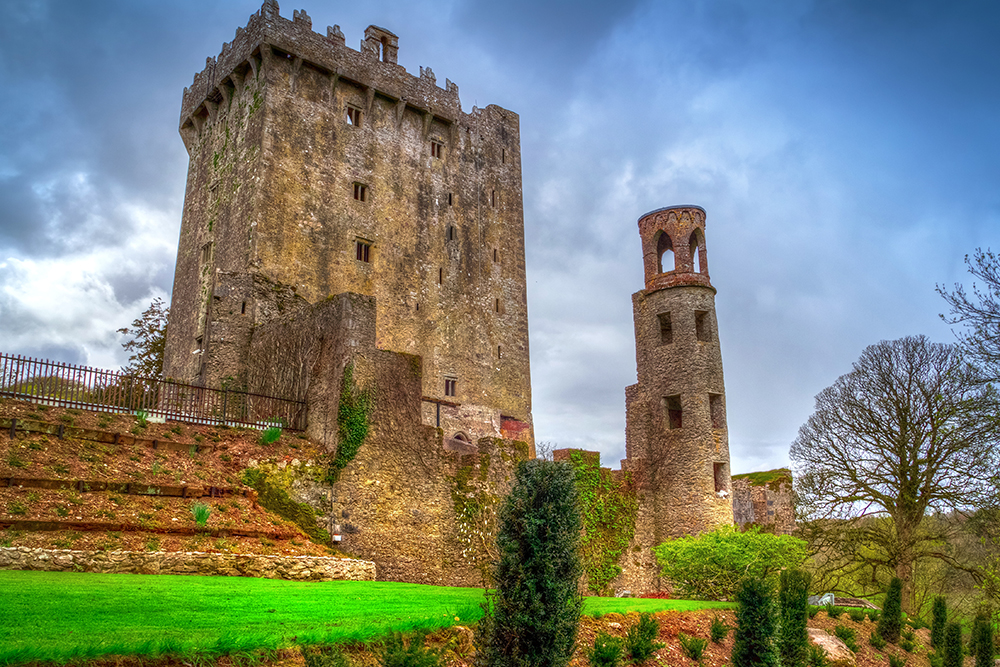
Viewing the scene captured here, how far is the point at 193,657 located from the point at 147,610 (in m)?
1.66

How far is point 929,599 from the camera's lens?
114 feet

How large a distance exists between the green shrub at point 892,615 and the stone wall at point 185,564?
14290mm

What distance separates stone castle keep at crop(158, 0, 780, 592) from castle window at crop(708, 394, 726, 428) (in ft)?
0.42

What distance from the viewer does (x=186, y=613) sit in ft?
30.2

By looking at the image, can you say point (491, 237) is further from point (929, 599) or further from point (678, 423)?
point (929, 599)

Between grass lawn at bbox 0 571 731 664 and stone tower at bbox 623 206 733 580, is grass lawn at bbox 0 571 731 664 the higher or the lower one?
the lower one

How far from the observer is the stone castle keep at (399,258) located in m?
28.0

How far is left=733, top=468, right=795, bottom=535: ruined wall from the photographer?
3112cm

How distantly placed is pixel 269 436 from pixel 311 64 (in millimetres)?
17552

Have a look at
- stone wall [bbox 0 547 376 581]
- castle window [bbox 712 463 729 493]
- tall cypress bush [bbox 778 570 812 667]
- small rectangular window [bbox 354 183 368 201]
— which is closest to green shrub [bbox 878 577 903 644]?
castle window [bbox 712 463 729 493]

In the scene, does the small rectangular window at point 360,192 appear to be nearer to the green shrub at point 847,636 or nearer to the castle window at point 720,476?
the castle window at point 720,476

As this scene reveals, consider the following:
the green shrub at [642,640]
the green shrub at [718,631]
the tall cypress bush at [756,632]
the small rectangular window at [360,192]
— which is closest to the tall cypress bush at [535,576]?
the green shrub at [642,640]

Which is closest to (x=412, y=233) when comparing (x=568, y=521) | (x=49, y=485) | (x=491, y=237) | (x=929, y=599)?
(x=491, y=237)

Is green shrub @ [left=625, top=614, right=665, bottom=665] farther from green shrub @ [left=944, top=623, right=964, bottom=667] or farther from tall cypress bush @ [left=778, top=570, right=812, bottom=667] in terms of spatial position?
green shrub @ [left=944, top=623, right=964, bottom=667]
